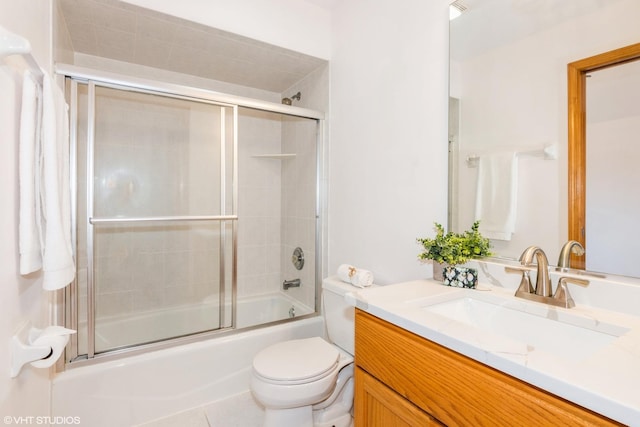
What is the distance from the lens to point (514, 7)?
119cm

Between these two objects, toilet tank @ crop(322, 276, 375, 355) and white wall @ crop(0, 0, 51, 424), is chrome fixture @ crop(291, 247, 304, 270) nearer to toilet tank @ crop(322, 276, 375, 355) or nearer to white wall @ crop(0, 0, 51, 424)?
toilet tank @ crop(322, 276, 375, 355)

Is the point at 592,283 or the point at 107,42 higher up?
the point at 107,42

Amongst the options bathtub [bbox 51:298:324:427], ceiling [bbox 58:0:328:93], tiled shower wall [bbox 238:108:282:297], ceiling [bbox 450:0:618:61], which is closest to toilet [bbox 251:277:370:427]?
bathtub [bbox 51:298:324:427]

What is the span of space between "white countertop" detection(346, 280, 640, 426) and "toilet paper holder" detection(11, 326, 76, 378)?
94 centimetres

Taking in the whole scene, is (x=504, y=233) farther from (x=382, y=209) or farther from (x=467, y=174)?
(x=382, y=209)

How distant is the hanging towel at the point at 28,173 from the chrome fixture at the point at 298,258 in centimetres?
170

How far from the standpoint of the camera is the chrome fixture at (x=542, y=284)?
3.15ft

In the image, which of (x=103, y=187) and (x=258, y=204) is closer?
(x=103, y=187)

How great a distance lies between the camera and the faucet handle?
0.95m

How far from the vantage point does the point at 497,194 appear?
4.10 feet

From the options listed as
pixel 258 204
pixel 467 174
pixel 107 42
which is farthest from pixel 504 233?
pixel 107 42

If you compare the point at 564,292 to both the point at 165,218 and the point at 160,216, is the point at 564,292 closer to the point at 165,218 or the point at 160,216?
the point at 165,218

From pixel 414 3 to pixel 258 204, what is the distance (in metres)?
1.82

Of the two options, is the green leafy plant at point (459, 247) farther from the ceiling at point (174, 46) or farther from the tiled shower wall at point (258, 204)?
the tiled shower wall at point (258, 204)
